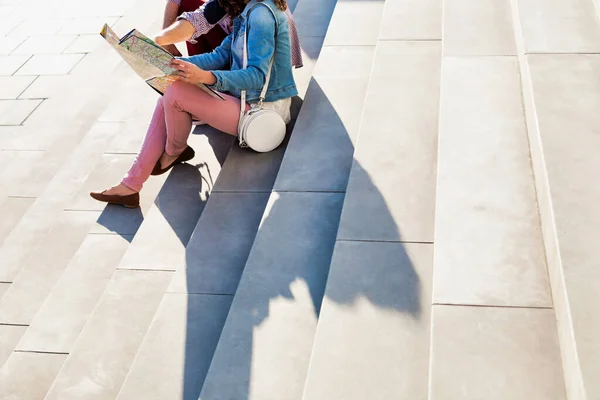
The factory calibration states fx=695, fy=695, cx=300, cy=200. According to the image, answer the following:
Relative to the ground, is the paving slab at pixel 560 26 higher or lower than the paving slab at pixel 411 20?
higher

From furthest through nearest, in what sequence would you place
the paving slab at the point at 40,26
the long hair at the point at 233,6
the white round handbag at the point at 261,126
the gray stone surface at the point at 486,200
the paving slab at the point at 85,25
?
the paving slab at the point at 40,26, the paving slab at the point at 85,25, the white round handbag at the point at 261,126, the long hair at the point at 233,6, the gray stone surface at the point at 486,200

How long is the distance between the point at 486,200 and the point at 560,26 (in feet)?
4.87

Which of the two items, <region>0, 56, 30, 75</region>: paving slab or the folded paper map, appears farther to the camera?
<region>0, 56, 30, 75</region>: paving slab

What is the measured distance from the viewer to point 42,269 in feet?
15.0

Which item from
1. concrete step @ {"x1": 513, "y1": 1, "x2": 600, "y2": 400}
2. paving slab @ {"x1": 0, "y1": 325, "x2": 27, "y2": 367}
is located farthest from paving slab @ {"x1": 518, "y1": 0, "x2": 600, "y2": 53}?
paving slab @ {"x1": 0, "y1": 325, "x2": 27, "y2": 367}

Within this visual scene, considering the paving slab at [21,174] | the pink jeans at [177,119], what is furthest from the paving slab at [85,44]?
the pink jeans at [177,119]

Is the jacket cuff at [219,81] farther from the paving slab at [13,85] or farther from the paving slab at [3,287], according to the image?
the paving slab at [13,85]

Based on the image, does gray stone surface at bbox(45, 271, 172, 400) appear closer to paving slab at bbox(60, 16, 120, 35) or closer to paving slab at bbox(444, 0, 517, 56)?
paving slab at bbox(444, 0, 517, 56)

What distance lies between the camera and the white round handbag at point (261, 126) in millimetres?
4211

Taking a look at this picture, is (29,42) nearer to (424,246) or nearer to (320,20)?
(320,20)

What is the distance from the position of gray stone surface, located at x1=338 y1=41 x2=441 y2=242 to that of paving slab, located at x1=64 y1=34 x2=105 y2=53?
12.9ft

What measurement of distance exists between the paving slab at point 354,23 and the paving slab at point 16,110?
9.98 feet

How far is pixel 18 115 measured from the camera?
6547mm

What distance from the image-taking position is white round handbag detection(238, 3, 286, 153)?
4211mm
